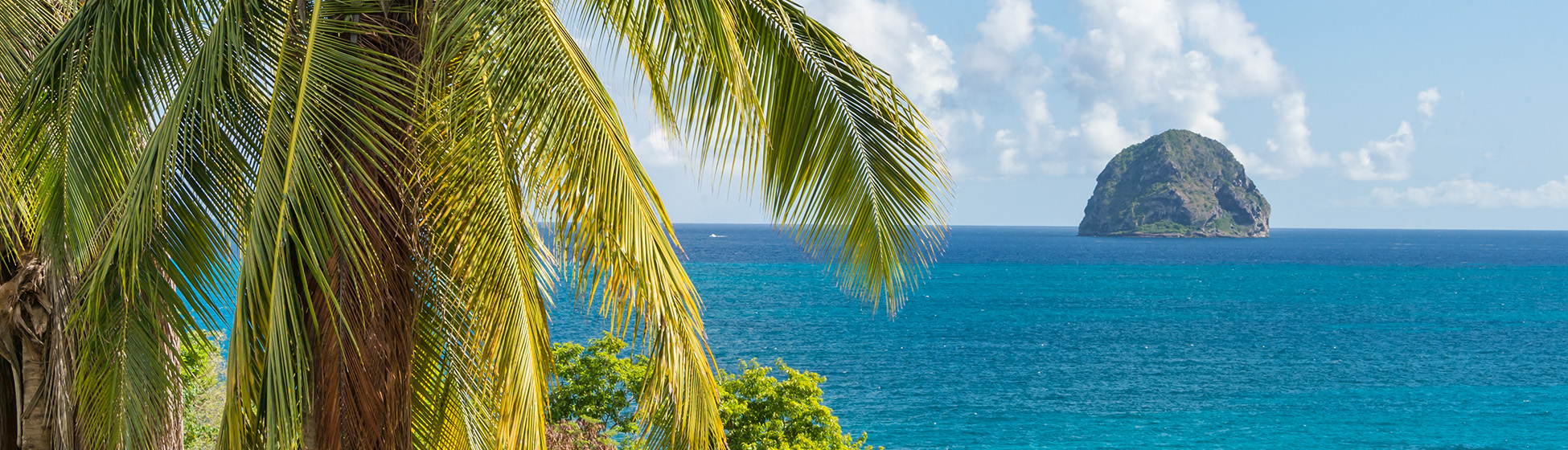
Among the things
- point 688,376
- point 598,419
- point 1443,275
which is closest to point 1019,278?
point 1443,275

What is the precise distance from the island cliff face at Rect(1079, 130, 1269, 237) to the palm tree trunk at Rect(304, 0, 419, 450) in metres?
196

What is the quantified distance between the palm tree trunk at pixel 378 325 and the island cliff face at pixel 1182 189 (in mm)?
195538

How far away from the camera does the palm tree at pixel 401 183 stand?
3.22 m

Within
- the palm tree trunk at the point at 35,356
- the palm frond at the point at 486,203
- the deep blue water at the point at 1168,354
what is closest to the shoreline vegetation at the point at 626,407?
the deep blue water at the point at 1168,354

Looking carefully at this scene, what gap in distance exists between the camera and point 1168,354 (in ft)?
186

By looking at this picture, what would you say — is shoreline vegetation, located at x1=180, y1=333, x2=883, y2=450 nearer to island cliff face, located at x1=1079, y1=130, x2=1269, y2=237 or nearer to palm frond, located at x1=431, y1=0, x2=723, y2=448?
palm frond, located at x1=431, y1=0, x2=723, y2=448

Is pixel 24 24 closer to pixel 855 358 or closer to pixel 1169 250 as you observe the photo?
pixel 855 358

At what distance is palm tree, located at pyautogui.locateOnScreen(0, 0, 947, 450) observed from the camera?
3.22 meters

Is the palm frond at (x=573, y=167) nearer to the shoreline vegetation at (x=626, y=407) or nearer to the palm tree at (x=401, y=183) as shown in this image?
the palm tree at (x=401, y=183)

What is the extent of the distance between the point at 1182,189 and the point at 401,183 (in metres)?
203

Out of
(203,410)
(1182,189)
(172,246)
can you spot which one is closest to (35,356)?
(172,246)

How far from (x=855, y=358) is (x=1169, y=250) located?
11619 centimetres

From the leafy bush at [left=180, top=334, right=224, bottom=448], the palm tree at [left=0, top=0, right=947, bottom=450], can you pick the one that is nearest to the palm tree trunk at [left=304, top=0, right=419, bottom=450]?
the palm tree at [left=0, top=0, right=947, bottom=450]

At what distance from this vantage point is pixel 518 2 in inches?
138
